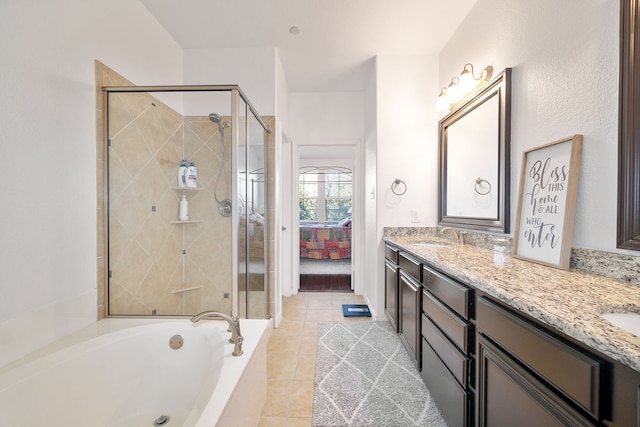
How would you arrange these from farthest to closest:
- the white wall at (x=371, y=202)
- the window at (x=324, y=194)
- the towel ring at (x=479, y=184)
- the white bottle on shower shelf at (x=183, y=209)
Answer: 1. the window at (x=324, y=194)
2. the white wall at (x=371, y=202)
3. the white bottle on shower shelf at (x=183, y=209)
4. the towel ring at (x=479, y=184)

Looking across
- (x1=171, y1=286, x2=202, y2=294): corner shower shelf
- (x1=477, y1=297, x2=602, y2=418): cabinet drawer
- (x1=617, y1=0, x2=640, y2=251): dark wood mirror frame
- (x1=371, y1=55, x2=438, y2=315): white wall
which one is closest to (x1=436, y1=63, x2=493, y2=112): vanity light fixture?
(x1=371, y1=55, x2=438, y2=315): white wall

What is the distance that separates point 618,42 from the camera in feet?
3.18

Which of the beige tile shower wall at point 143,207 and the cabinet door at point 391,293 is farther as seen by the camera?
the cabinet door at point 391,293

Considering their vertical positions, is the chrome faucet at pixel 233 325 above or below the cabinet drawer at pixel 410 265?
below

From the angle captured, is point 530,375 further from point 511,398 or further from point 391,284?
point 391,284

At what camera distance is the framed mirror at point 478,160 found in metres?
1.59

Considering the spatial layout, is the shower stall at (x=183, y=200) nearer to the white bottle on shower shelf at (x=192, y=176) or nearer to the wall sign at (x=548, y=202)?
the white bottle on shower shelf at (x=192, y=176)

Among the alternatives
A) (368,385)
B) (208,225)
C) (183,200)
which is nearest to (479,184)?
(368,385)

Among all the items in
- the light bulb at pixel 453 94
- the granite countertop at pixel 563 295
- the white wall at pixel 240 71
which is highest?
the white wall at pixel 240 71

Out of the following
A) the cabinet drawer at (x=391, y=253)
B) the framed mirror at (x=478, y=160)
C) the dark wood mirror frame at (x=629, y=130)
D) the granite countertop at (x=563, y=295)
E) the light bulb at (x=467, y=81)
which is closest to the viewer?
the granite countertop at (x=563, y=295)

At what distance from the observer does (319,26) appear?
6.97ft

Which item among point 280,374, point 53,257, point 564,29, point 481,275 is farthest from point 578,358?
point 53,257

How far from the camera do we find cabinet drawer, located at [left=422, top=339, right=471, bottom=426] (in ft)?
3.66

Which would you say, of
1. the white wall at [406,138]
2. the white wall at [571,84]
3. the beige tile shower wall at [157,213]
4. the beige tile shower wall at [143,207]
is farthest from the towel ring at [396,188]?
the beige tile shower wall at [143,207]
